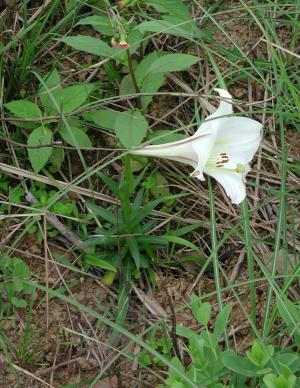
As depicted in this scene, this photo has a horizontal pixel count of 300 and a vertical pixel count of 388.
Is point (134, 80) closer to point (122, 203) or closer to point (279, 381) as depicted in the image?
point (122, 203)

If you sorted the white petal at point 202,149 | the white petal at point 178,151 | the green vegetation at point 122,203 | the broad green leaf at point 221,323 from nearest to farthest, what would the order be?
the broad green leaf at point 221,323 → the white petal at point 202,149 → the white petal at point 178,151 → the green vegetation at point 122,203

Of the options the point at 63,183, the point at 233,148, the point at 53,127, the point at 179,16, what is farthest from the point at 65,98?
the point at 233,148

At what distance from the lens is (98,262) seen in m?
2.12

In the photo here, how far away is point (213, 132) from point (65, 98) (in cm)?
59

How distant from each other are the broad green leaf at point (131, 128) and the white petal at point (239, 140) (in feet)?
0.75

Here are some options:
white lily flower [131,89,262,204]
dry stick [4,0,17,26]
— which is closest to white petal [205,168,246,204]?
white lily flower [131,89,262,204]

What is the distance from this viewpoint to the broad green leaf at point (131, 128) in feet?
6.76

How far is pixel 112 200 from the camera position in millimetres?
2230

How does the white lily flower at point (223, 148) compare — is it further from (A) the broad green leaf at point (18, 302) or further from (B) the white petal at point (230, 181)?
(A) the broad green leaf at point (18, 302)

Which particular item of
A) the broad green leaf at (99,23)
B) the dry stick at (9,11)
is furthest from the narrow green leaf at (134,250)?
the dry stick at (9,11)

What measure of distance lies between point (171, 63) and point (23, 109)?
1.50 ft

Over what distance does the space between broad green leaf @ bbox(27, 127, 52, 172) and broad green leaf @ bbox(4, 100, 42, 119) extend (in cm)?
5

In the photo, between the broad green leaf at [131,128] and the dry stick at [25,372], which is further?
the broad green leaf at [131,128]

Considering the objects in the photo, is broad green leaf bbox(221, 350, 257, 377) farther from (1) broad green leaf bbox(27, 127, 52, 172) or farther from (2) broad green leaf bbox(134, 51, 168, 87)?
(2) broad green leaf bbox(134, 51, 168, 87)
